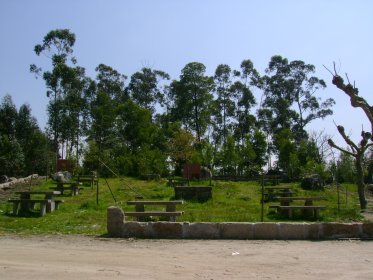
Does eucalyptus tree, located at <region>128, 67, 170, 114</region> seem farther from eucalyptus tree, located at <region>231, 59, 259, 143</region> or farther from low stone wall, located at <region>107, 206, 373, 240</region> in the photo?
low stone wall, located at <region>107, 206, 373, 240</region>

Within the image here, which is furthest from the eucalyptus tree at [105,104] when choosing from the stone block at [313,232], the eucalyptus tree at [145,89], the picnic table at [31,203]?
the stone block at [313,232]

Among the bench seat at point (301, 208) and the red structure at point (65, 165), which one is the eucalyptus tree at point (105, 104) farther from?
→ the bench seat at point (301, 208)

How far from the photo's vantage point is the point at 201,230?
11195 mm

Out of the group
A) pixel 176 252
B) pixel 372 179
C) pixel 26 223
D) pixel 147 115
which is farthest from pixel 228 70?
pixel 176 252

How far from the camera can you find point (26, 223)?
45.5 feet

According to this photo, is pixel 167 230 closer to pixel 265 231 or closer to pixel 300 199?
pixel 265 231

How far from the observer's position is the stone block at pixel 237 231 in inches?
436

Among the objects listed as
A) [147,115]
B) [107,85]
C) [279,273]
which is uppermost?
[107,85]

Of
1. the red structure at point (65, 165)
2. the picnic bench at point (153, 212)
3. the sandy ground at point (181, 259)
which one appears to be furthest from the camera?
the red structure at point (65, 165)

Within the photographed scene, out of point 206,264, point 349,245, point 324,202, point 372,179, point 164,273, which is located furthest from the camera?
point 372,179

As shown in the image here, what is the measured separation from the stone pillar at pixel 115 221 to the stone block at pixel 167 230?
785mm

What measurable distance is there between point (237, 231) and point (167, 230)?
1.68 metres

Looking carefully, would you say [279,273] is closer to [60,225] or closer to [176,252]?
[176,252]

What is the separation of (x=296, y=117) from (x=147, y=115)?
1661 cm
